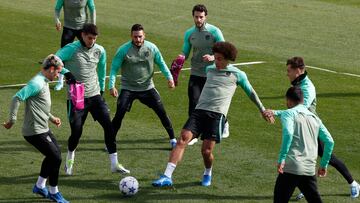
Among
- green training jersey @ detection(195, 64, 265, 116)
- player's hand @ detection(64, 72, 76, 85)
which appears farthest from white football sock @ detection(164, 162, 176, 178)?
player's hand @ detection(64, 72, 76, 85)

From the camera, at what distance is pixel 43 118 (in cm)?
1394

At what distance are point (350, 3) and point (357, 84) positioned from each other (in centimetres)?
1301

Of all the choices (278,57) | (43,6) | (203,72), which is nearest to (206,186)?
(203,72)

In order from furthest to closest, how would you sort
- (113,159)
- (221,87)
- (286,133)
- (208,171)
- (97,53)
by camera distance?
(97,53)
(113,159)
(208,171)
(221,87)
(286,133)

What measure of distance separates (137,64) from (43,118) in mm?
3216

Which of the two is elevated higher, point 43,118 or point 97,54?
point 97,54

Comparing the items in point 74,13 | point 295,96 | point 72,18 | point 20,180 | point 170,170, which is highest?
point 295,96

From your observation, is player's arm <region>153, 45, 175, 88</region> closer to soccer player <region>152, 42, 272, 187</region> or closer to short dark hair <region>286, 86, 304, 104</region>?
soccer player <region>152, 42, 272, 187</region>

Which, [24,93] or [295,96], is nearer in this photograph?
[295,96]

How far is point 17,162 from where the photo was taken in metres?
16.2

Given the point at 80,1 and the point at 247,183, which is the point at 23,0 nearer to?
the point at 80,1

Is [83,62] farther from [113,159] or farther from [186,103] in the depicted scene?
[186,103]

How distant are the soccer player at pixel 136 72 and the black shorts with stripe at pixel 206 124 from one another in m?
2.05

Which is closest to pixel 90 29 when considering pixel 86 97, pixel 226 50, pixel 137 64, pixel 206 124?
pixel 86 97
